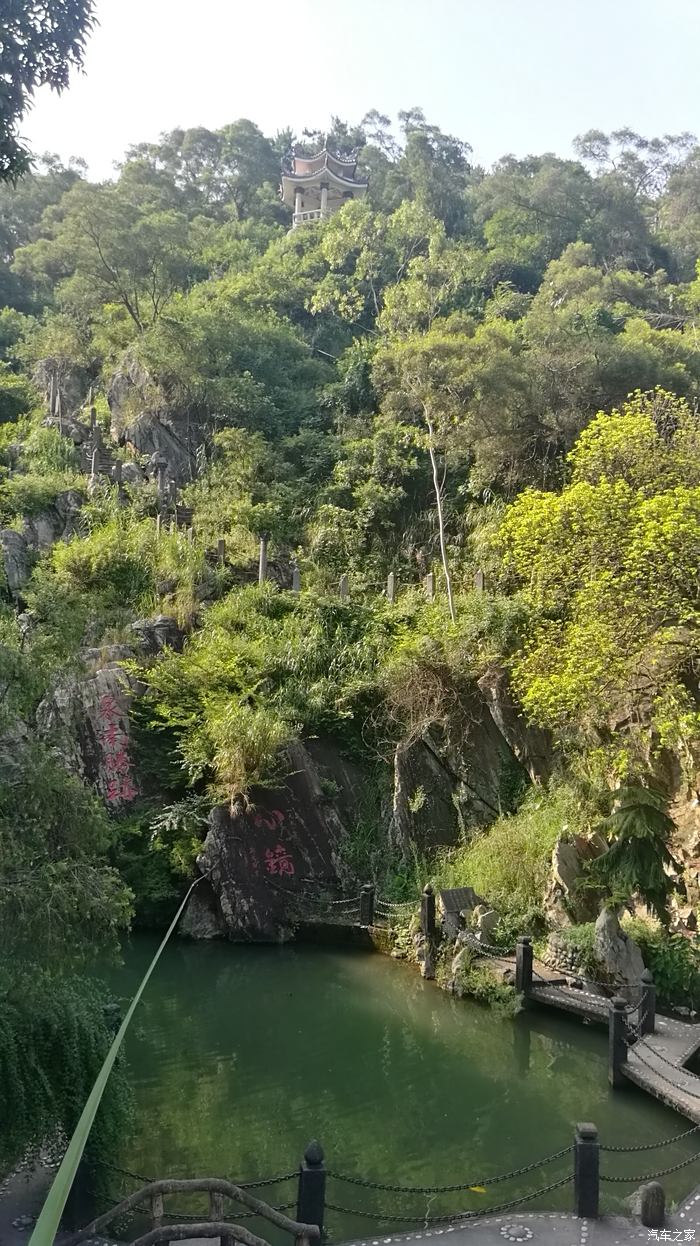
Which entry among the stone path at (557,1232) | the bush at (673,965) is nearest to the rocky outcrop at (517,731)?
the bush at (673,965)

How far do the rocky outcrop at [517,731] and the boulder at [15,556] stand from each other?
8793mm

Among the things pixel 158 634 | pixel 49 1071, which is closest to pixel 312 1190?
pixel 49 1071

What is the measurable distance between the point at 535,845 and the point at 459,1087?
384 cm

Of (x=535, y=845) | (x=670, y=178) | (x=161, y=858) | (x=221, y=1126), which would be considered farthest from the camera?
(x=670, y=178)

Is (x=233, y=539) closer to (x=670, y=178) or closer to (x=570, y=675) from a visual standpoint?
(x=570, y=675)

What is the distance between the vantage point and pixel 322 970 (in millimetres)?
10773

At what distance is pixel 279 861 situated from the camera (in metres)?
12.1

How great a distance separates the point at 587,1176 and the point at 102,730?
9283 mm

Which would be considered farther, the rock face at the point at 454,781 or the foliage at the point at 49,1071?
the rock face at the point at 454,781

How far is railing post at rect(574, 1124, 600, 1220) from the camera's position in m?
5.49

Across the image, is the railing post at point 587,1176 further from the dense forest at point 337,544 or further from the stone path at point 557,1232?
the dense forest at point 337,544

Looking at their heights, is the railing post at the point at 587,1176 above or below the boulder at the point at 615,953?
below

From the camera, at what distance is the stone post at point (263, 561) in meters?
16.4

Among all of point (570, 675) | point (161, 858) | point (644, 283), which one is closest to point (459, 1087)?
point (570, 675)
